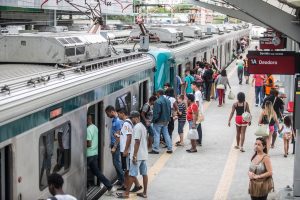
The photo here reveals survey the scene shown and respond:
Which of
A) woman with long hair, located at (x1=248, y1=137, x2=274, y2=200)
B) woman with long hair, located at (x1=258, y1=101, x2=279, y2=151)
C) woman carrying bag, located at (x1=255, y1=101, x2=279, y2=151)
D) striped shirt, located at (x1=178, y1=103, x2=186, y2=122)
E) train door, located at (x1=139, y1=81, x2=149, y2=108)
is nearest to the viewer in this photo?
woman with long hair, located at (x1=248, y1=137, x2=274, y2=200)

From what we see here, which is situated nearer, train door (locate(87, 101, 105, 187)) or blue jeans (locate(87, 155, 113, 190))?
blue jeans (locate(87, 155, 113, 190))

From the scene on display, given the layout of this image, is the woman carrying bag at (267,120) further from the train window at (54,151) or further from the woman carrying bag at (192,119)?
the train window at (54,151)

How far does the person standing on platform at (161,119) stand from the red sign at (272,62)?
11.9 feet

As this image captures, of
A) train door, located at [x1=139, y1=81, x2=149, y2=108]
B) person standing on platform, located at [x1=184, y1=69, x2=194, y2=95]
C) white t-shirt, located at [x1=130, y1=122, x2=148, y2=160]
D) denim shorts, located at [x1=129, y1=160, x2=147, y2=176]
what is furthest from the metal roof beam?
person standing on platform, located at [x1=184, y1=69, x2=194, y2=95]

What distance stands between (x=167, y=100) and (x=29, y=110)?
→ 673 cm

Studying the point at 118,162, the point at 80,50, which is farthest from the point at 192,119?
the point at 80,50

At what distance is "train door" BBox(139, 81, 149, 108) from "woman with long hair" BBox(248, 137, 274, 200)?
5044 millimetres

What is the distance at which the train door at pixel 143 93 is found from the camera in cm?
1316

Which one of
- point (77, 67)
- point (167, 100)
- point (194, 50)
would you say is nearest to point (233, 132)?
point (167, 100)

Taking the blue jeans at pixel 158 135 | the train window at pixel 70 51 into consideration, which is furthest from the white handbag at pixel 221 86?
the train window at pixel 70 51

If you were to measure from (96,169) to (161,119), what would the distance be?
4.02 meters

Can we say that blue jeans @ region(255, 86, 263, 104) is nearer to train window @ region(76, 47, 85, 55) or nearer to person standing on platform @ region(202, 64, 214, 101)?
person standing on platform @ region(202, 64, 214, 101)

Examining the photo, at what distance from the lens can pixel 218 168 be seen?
41.0 feet

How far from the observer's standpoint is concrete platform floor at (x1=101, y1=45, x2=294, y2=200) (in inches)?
420
